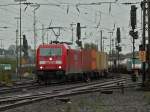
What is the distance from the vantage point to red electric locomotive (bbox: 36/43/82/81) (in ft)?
125

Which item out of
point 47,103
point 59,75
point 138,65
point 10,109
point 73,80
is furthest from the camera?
point 138,65

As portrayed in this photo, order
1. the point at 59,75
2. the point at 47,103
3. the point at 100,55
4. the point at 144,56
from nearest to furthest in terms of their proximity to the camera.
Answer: the point at 47,103, the point at 144,56, the point at 59,75, the point at 100,55

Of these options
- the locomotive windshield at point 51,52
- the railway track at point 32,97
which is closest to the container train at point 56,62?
the locomotive windshield at point 51,52

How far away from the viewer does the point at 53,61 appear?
38.8m

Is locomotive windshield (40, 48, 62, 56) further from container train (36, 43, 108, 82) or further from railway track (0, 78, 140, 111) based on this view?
railway track (0, 78, 140, 111)

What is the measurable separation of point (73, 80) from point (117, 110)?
2636 centimetres

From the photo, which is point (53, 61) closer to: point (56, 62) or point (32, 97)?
point (56, 62)

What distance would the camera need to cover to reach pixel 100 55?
6025 cm

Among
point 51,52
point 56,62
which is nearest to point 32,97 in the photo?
point 56,62

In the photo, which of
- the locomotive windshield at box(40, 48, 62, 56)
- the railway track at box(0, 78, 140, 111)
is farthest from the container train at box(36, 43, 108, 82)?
the railway track at box(0, 78, 140, 111)

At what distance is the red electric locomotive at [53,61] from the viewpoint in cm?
3819

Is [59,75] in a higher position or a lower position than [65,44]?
lower

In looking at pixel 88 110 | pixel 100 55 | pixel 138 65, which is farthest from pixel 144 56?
pixel 138 65

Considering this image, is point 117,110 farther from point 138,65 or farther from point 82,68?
point 138,65
